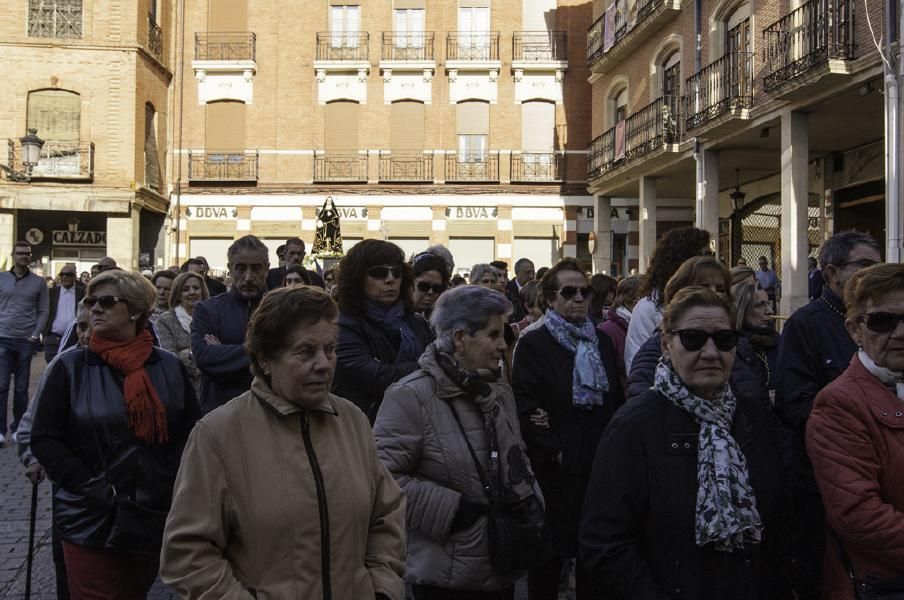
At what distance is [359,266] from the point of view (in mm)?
4852

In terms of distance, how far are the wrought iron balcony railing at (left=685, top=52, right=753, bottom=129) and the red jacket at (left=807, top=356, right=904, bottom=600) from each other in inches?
610

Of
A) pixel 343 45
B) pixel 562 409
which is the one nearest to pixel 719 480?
pixel 562 409

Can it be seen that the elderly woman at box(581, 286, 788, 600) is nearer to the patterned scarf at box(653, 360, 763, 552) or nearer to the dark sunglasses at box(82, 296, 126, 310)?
the patterned scarf at box(653, 360, 763, 552)

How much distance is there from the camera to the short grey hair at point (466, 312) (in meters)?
3.67

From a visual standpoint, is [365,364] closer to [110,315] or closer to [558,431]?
[558,431]

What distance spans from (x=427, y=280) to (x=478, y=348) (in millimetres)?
2125

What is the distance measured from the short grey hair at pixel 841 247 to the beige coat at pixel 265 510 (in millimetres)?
2698

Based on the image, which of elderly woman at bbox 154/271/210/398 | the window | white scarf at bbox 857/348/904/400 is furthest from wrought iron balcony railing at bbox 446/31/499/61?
white scarf at bbox 857/348/904/400

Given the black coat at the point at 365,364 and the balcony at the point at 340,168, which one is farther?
the balcony at the point at 340,168

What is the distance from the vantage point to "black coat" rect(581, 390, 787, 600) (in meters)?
2.81

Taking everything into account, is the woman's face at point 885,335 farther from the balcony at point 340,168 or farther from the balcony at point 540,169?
the balcony at point 340,168

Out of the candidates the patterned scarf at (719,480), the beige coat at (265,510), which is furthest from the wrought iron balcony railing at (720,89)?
the beige coat at (265,510)

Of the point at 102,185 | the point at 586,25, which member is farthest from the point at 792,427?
the point at 586,25

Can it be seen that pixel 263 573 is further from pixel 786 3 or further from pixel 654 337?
pixel 786 3
